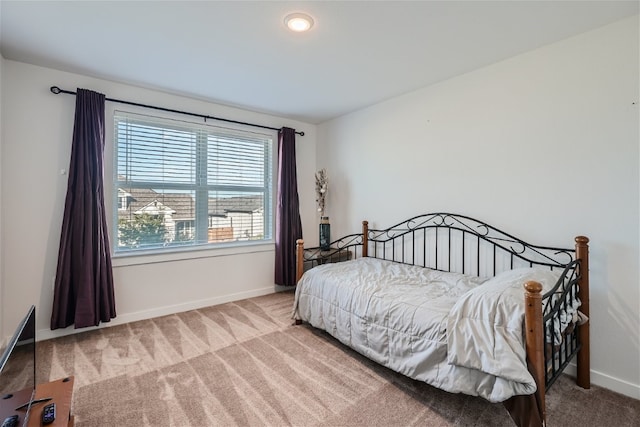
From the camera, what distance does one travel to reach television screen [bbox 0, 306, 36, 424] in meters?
1.06

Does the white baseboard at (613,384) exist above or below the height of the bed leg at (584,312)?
below

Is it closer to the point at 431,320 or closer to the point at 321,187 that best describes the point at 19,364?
the point at 431,320

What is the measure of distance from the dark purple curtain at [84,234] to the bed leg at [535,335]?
3.16m

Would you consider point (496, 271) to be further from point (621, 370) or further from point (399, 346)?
point (399, 346)

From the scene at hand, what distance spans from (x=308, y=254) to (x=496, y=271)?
2.05 meters

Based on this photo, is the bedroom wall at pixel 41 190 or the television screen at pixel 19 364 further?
the bedroom wall at pixel 41 190

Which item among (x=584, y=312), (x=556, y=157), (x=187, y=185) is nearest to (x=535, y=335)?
(x=584, y=312)

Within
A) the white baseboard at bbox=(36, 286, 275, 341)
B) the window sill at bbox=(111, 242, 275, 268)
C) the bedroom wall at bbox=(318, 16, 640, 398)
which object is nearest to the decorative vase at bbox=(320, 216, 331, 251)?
the window sill at bbox=(111, 242, 275, 268)

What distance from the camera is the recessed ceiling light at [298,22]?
188cm

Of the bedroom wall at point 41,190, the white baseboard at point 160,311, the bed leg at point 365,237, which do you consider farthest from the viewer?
the bed leg at point 365,237

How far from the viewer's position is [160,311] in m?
3.16

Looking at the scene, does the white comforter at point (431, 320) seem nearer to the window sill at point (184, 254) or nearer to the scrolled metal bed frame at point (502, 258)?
the scrolled metal bed frame at point (502, 258)

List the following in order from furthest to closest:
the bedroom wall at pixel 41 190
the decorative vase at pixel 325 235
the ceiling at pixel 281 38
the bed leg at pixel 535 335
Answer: the decorative vase at pixel 325 235 → the bedroom wall at pixel 41 190 → the ceiling at pixel 281 38 → the bed leg at pixel 535 335

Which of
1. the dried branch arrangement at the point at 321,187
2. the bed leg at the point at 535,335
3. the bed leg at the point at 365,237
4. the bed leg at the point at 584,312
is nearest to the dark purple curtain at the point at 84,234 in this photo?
the dried branch arrangement at the point at 321,187
